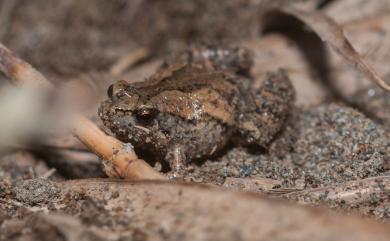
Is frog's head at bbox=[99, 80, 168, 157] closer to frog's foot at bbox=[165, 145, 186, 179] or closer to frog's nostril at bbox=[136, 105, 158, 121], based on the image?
frog's nostril at bbox=[136, 105, 158, 121]

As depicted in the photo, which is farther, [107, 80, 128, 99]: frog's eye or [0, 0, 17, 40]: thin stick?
[0, 0, 17, 40]: thin stick

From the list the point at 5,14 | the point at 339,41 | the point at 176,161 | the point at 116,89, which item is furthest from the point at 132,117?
the point at 5,14

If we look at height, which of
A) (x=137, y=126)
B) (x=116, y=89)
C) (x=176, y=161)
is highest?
(x=116, y=89)

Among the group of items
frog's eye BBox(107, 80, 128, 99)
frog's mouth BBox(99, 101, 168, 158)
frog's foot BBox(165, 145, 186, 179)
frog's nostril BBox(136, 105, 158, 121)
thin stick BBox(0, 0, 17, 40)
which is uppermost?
thin stick BBox(0, 0, 17, 40)

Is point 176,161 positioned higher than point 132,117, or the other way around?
point 132,117

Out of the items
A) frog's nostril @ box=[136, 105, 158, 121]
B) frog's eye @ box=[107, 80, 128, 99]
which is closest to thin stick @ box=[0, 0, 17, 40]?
frog's eye @ box=[107, 80, 128, 99]

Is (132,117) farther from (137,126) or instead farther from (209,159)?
(209,159)

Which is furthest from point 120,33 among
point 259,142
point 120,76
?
point 259,142
